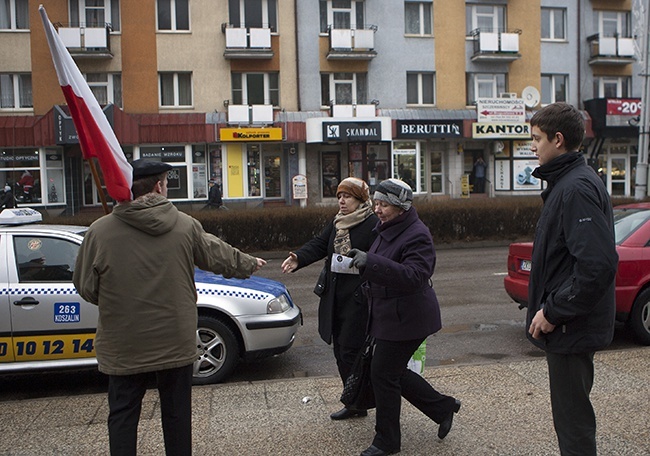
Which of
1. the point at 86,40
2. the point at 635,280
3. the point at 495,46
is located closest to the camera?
the point at 635,280

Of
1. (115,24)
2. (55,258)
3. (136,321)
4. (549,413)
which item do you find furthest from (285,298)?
(115,24)

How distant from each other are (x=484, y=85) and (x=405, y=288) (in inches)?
1176

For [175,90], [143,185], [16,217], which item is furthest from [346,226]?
[175,90]

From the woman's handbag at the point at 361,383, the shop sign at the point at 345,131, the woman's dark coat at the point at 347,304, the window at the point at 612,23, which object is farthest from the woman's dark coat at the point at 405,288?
the window at the point at 612,23

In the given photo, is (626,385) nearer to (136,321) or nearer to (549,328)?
(549,328)

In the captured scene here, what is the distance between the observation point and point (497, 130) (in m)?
30.6

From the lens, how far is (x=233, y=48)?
28.7 m

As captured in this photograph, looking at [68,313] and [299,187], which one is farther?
[299,187]

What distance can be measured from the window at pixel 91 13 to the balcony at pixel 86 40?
77 cm

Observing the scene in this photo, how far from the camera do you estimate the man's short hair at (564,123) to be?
10.3 ft

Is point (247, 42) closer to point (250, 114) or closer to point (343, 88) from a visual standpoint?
point (250, 114)

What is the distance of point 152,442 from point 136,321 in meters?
Answer: 1.48

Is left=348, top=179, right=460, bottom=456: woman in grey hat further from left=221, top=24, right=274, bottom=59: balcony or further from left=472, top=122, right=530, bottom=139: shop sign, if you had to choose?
left=472, top=122, right=530, bottom=139: shop sign

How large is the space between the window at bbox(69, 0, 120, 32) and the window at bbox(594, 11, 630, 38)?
23.2m
